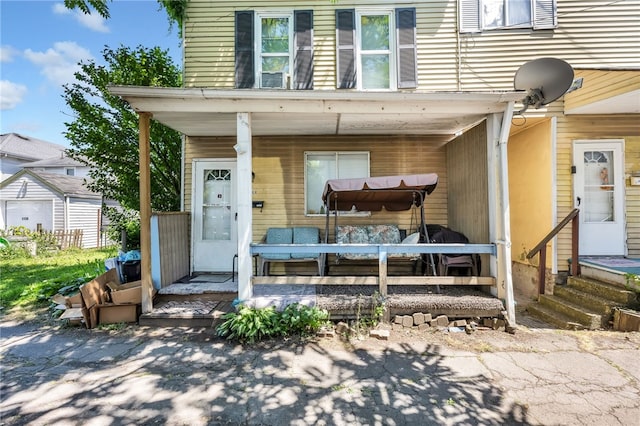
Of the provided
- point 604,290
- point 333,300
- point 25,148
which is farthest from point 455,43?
point 25,148

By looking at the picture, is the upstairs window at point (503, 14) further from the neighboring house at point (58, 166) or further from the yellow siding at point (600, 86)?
the neighboring house at point (58, 166)

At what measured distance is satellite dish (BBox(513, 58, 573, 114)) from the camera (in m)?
4.41

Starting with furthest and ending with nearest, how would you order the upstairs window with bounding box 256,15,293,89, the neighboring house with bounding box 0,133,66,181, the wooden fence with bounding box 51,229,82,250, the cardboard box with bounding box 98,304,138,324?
1. the neighboring house with bounding box 0,133,66,181
2. the wooden fence with bounding box 51,229,82,250
3. the upstairs window with bounding box 256,15,293,89
4. the cardboard box with bounding box 98,304,138,324

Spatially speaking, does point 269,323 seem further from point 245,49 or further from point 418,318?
point 245,49

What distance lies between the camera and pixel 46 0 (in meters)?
7.93

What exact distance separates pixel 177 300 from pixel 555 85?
21.5ft

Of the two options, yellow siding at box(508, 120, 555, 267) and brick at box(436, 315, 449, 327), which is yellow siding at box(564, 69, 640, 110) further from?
brick at box(436, 315, 449, 327)

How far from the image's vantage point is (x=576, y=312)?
427cm

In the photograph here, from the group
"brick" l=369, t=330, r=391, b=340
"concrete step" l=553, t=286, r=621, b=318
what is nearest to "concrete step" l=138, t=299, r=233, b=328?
"brick" l=369, t=330, r=391, b=340

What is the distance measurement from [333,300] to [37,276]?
800 cm

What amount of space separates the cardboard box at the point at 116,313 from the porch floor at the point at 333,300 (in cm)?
24

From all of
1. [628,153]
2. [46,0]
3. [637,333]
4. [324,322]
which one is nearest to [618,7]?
[628,153]

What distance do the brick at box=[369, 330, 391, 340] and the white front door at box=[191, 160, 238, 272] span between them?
3.25 m

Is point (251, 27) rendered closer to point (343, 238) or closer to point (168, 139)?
point (168, 139)
